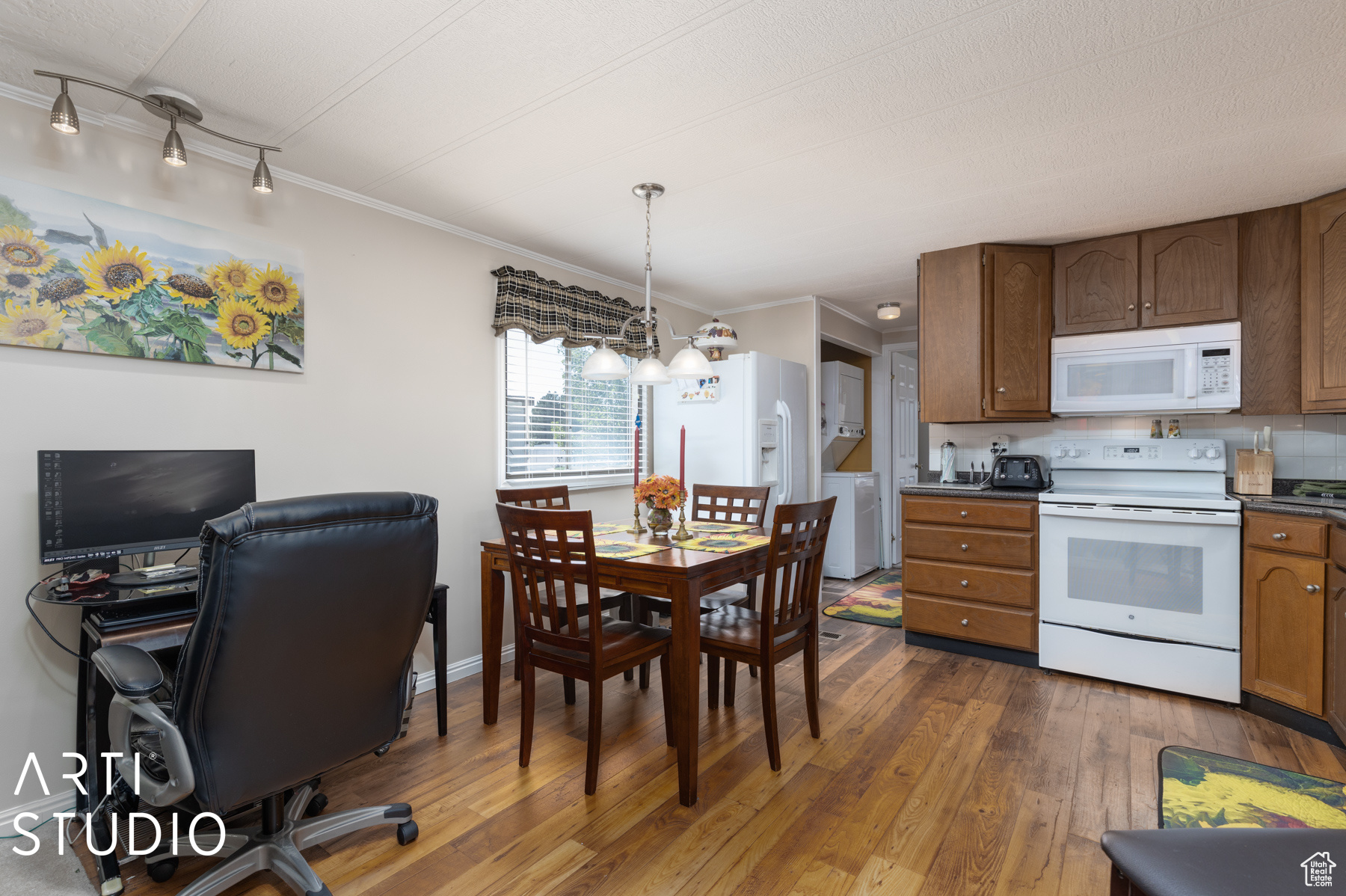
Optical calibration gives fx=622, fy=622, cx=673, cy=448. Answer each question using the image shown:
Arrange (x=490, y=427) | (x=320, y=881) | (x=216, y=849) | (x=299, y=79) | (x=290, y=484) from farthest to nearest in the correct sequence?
(x=490, y=427), (x=290, y=484), (x=299, y=79), (x=216, y=849), (x=320, y=881)

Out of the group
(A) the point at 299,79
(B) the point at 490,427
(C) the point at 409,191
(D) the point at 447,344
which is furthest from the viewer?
(B) the point at 490,427

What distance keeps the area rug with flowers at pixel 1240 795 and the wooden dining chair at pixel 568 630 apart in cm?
172

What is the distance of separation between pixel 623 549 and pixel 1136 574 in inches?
98.6

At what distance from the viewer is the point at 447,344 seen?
10.5 feet

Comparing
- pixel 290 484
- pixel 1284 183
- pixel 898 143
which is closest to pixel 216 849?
pixel 290 484

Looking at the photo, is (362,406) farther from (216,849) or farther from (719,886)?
(719,886)

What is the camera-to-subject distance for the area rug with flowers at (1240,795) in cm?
193

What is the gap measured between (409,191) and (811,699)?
278 cm

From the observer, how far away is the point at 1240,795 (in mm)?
2057

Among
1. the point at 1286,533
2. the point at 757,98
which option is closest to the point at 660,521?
the point at 757,98

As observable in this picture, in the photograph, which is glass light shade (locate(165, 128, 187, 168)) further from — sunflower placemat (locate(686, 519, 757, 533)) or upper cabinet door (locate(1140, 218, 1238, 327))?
upper cabinet door (locate(1140, 218, 1238, 327))

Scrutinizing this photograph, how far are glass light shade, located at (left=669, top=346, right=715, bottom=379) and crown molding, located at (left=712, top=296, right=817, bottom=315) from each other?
7.66 ft

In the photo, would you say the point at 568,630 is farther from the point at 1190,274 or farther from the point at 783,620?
the point at 1190,274

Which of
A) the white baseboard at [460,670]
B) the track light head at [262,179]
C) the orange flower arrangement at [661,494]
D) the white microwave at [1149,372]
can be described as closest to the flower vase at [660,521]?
the orange flower arrangement at [661,494]
